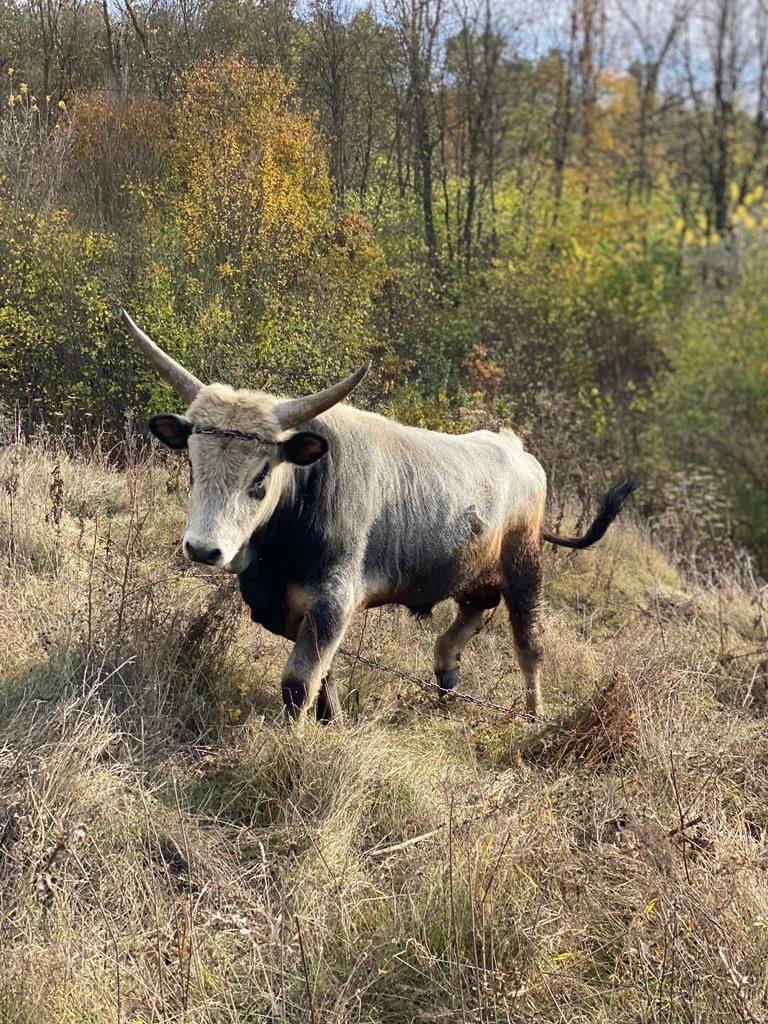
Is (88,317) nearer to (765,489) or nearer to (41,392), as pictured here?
(41,392)

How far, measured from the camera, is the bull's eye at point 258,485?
4570 mm

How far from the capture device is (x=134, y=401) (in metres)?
9.92

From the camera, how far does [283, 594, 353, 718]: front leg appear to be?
493 cm

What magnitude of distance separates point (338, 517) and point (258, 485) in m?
0.69

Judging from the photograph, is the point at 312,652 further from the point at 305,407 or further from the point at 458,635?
the point at 458,635

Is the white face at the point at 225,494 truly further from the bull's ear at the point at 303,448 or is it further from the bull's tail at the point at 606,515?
the bull's tail at the point at 606,515

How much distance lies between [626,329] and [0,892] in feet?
70.7

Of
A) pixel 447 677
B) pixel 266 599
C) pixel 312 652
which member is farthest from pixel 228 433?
pixel 447 677

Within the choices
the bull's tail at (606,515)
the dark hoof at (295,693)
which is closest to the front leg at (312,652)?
the dark hoof at (295,693)

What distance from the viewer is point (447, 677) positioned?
262 inches

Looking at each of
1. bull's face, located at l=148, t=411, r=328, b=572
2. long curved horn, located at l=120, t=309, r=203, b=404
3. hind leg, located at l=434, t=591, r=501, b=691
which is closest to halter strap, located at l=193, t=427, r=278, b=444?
bull's face, located at l=148, t=411, r=328, b=572

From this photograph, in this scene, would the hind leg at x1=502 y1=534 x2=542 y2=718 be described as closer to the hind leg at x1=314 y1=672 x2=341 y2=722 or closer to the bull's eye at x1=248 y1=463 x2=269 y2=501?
the hind leg at x1=314 y1=672 x2=341 y2=722


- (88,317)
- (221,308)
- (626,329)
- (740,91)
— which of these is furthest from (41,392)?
(740,91)

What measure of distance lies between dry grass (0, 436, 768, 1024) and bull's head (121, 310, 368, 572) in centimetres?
96
